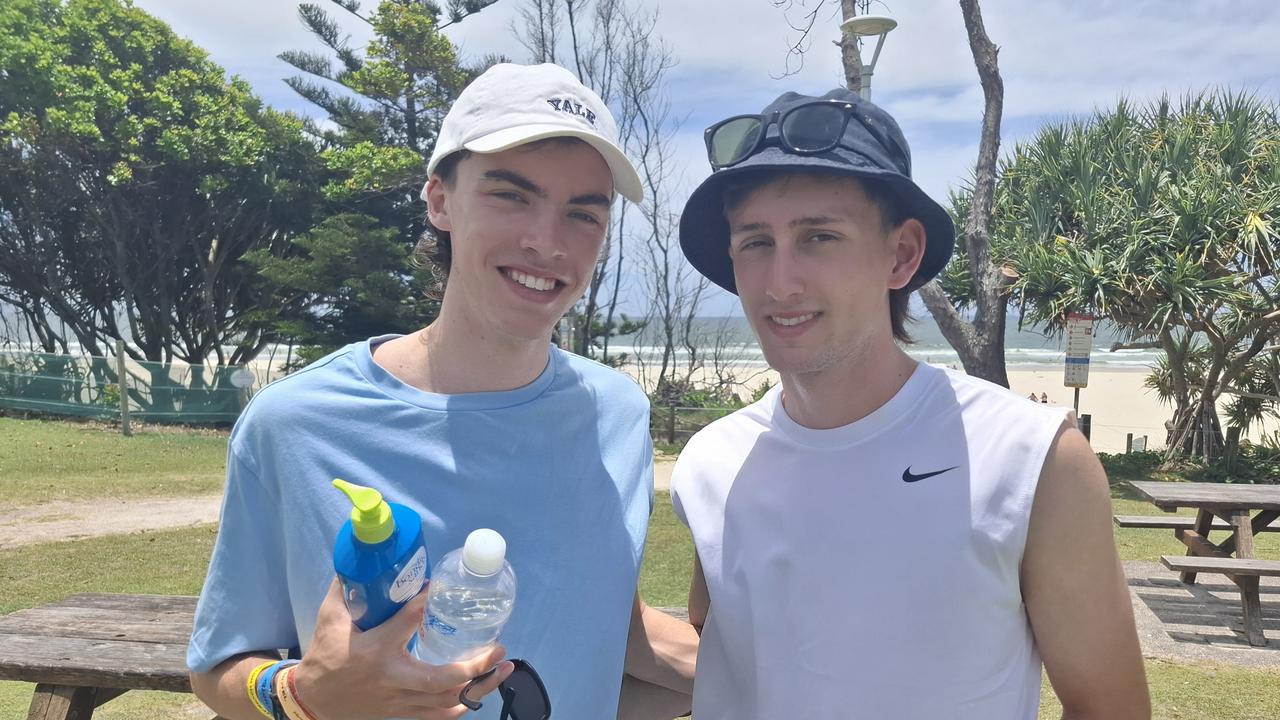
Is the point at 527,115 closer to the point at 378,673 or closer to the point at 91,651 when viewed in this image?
the point at 378,673

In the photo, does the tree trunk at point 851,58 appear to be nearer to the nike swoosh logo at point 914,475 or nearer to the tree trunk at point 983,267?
the tree trunk at point 983,267

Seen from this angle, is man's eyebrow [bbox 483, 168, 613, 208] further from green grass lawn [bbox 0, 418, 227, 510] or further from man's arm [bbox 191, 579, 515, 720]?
green grass lawn [bbox 0, 418, 227, 510]

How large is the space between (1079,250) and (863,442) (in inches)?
548

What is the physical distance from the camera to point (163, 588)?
21.7 feet

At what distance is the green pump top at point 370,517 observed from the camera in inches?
47.0

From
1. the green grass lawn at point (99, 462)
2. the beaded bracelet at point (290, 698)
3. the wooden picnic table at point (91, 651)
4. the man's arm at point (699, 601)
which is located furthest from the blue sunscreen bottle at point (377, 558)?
the green grass lawn at point (99, 462)

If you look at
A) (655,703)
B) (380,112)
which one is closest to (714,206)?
(655,703)

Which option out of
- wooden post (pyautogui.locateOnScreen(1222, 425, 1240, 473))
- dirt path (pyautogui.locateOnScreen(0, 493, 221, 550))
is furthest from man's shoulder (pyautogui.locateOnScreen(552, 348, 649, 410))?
wooden post (pyautogui.locateOnScreen(1222, 425, 1240, 473))

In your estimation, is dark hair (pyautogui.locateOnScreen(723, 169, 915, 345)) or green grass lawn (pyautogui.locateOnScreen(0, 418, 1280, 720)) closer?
dark hair (pyautogui.locateOnScreen(723, 169, 915, 345))

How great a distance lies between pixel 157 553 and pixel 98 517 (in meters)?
2.11

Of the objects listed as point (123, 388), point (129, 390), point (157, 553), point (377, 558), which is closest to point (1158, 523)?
point (377, 558)

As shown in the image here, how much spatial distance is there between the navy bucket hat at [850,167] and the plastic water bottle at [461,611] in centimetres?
92

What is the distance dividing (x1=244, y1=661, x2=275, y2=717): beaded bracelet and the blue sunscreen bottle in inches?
15.3

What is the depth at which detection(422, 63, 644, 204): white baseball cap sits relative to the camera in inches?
65.0
